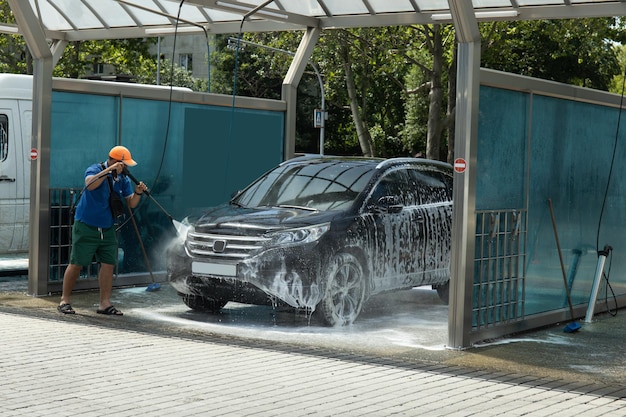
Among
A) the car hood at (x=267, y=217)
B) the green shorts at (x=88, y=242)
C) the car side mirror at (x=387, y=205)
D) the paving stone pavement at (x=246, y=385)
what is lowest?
the paving stone pavement at (x=246, y=385)

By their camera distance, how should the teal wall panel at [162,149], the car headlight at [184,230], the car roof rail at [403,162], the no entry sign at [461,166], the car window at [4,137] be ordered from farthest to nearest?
the car window at [4,137] < the teal wall panel at [162,149] < the car roof rail at [403,162] < the car headlight at [184,230] < the no entry sign at [461,166]

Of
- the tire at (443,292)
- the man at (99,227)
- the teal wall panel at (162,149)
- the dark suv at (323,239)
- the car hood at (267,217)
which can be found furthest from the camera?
the teal wall panel at (162,149)

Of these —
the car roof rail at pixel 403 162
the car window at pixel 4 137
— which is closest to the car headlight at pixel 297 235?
the car roof rail at pixel 403 162

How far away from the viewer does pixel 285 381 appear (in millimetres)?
8297

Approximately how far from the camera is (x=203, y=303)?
40.1ft

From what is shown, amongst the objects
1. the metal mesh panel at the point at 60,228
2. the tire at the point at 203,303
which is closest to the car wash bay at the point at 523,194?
the metal mesh panel at the point at 60,228

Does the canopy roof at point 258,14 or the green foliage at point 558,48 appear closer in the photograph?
the canopy roof at point 258,14

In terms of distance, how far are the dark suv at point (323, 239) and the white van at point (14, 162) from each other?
5.03 m

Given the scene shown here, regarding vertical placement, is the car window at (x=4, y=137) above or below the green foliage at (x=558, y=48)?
below

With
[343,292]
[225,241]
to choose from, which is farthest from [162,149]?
[343,292]

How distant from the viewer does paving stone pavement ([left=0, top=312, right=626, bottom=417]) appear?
734cm

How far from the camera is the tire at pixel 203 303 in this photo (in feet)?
39.9

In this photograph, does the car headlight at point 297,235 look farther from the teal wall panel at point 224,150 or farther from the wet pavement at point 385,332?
the teal wall panel at point 224,150

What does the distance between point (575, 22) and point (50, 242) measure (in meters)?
22.0
